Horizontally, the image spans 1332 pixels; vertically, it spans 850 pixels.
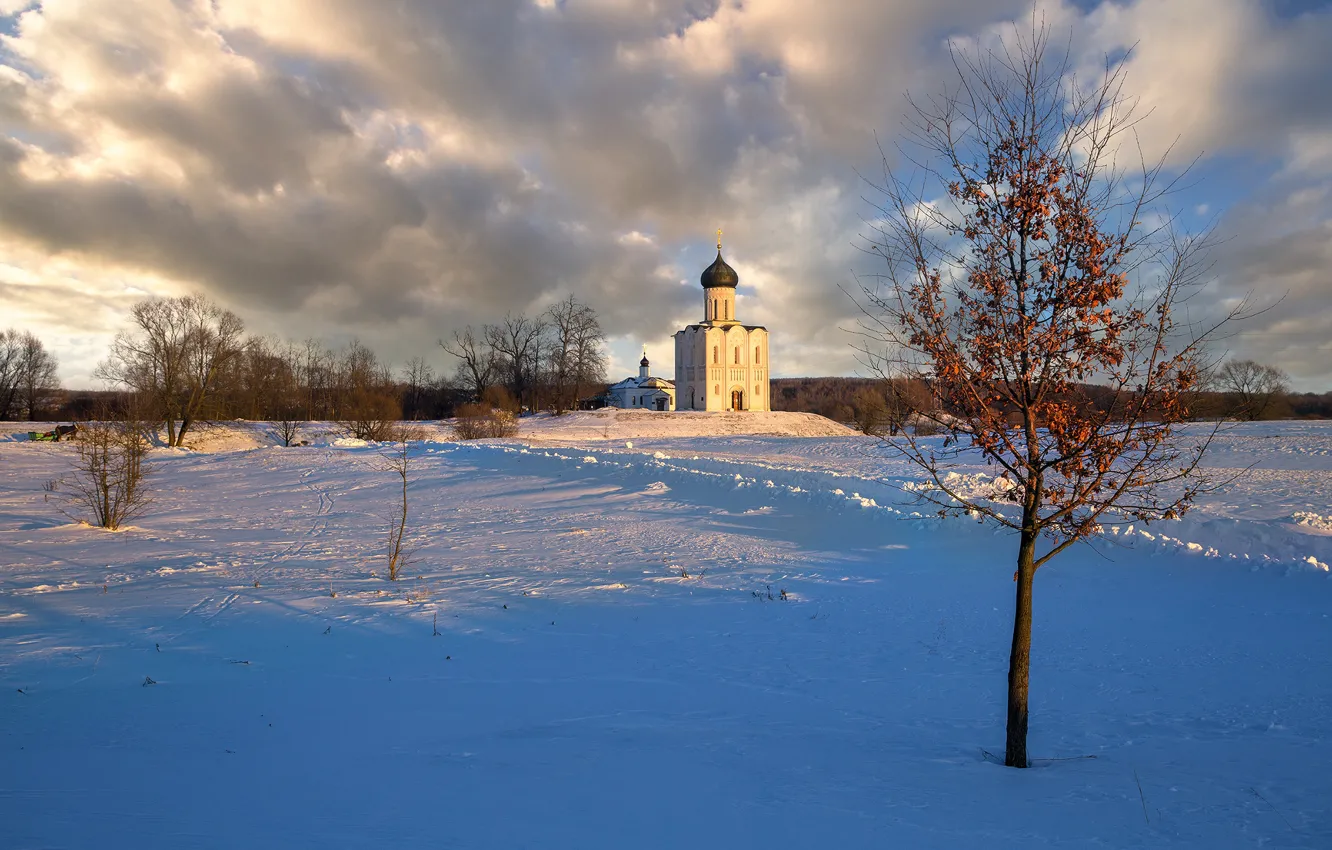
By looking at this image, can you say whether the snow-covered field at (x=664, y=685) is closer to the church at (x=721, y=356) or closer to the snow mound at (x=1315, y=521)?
the snow mound at (x=1315, y=521)

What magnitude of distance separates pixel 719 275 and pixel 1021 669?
214 feet

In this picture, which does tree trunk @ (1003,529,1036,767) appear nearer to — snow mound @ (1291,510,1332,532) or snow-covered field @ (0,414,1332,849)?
snow-covered field @ (0,414,1332,849)

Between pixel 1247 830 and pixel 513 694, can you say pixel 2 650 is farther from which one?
pixel 1247 830

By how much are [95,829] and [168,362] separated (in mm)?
48711

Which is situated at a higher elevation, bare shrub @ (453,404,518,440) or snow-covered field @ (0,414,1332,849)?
bare shrub @ (453,404,518,440)

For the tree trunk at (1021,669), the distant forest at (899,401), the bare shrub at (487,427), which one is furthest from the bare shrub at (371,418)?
the tree trunk at (1021,669)

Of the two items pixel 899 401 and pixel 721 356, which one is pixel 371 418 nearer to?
pixel 721 356

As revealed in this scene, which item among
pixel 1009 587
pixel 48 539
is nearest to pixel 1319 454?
pixel 1009 587

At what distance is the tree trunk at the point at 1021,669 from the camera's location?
5.82 m

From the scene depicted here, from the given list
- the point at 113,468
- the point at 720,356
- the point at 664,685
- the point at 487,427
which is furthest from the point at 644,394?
the point at 664,685

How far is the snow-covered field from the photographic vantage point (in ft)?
15.5

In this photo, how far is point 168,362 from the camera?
45281 millimetres

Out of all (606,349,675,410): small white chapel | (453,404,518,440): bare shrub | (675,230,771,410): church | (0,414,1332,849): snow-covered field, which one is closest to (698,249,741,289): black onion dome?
(675,230,771,410): church

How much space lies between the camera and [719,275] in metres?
69.4
